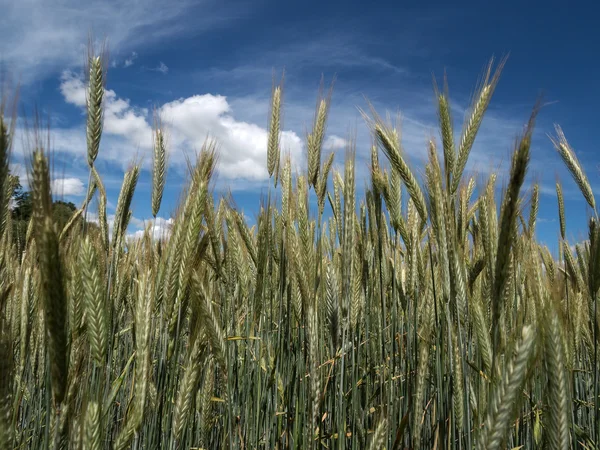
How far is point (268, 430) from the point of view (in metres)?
2.20

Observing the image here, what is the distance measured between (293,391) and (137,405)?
4.57 feet

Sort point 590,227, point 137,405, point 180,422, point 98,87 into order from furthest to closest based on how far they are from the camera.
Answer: point 590,227 < point 98,87 < point 180,422 < point 137,405

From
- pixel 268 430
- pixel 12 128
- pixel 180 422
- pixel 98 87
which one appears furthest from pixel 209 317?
pixel 98 87

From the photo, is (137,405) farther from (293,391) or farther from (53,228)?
(293,391)

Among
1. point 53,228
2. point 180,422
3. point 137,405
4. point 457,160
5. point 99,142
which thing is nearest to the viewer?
point 53,228

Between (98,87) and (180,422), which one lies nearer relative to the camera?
(180,422)

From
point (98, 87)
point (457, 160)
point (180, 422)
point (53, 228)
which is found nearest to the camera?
point (53, 228)

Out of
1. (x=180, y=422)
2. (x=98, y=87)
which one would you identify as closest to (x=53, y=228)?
(x=180, y=422)

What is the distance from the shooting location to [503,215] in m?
1.36

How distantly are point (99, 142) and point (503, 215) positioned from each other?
67.8 inches

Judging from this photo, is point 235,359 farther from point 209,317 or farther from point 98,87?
point 98,87

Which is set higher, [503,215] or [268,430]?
[503,215]

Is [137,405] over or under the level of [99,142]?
under

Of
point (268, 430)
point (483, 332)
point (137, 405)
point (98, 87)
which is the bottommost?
point (268, 430)
